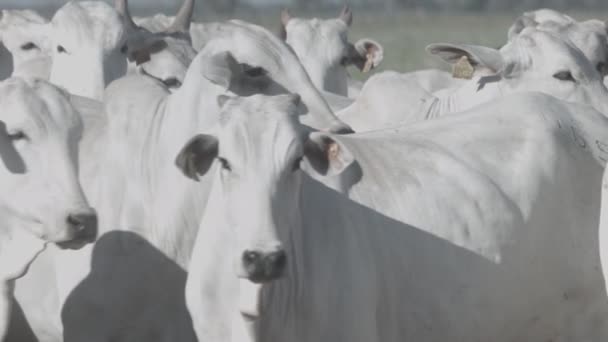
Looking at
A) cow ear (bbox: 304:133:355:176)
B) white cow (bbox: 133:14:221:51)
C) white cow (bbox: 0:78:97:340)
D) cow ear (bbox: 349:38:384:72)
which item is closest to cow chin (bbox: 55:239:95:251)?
white cow (bbox: 0:78:97:340)

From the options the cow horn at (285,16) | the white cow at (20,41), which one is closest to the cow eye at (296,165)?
the white cow at (20,41)

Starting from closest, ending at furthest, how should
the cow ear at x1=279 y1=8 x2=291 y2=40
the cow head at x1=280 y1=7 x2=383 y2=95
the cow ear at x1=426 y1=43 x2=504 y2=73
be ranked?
the cow ear at x1=426 y1=43 x2=504 y2=73 < the cow head at x1=280 y1=7 x2=383 y2=95 < the cow ear at x1=279 y1=8 x2=291 y2=40

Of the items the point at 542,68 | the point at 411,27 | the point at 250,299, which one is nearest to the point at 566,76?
the point at 542,68

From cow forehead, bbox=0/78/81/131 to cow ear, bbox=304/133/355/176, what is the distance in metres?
1.25

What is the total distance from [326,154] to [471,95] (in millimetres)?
3419

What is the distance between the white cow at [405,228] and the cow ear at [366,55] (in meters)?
5.52

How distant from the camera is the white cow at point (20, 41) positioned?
458 inches

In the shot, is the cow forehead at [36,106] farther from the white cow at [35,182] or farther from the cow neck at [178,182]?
the cow neck at [178,182]

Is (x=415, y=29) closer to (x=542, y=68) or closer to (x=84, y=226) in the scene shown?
(x=542, y=68)

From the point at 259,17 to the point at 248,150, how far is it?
32607mm

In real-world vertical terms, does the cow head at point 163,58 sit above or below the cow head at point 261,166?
below

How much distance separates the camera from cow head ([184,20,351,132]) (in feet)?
24.1

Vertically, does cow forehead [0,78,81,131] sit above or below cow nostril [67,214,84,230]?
above

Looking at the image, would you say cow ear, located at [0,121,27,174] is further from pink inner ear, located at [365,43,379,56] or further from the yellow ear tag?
pink inner ear, located at [365,43,379,56]
